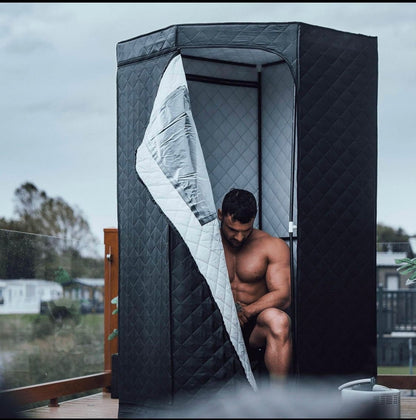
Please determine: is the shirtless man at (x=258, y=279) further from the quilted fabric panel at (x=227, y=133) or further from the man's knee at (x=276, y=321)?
the quilted fabric panel at (x=227, y=133)

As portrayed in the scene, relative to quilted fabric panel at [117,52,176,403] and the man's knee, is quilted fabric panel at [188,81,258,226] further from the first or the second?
the man's knee

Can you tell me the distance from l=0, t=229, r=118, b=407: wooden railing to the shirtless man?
1.35m

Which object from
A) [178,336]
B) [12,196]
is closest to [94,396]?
[178,336]

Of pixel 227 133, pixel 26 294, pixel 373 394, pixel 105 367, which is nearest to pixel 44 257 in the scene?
pixel 26 294

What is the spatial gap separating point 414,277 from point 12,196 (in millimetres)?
12224

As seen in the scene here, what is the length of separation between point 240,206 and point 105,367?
2.04 m

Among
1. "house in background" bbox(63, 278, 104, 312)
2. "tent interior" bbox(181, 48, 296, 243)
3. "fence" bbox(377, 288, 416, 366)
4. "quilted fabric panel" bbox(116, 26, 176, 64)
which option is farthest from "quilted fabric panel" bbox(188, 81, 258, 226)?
"fence" bbox(377, 288, 416, 366)

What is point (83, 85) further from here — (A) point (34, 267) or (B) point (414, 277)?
(B) point (414, 277)

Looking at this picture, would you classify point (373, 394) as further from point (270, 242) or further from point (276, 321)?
point (270, 242)

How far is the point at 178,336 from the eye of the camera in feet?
14.1

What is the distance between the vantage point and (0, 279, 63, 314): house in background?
5625 millimetres

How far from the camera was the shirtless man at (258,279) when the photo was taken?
4.38 meters

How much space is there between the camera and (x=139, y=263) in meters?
4.56

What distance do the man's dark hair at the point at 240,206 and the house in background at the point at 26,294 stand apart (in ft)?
5.78
